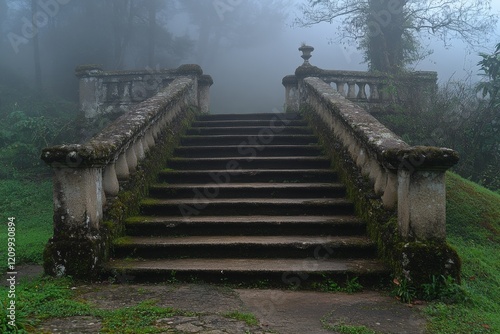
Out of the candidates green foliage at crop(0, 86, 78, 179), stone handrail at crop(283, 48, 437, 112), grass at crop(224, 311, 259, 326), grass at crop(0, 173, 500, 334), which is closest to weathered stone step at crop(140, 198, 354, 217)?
grass at crop(0, 173, 500, 334)

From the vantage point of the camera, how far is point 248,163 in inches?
280

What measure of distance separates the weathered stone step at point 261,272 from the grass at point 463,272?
0.19 meters

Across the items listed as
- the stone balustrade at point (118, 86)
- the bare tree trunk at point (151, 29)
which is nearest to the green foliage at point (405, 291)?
the stone balustrade at point (118, 86)

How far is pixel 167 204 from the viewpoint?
571cm

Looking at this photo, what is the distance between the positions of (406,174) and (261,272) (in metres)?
1.58

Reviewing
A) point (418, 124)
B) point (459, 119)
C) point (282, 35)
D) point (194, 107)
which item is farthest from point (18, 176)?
point (282, 35)

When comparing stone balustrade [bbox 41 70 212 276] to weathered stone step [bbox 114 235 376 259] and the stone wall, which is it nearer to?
weathered stone step [bbox 114 235 376 259]

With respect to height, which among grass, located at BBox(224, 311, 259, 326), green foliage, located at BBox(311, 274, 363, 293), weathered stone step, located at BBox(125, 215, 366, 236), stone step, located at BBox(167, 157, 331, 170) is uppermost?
stone step, located at BBox(167, 157, 331, 170)

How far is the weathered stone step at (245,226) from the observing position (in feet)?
17.1

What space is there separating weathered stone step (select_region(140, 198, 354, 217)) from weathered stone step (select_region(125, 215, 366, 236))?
1.03 feet

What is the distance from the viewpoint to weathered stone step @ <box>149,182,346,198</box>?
19.9 feet

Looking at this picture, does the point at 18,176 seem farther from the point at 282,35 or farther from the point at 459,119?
the point at 282,35

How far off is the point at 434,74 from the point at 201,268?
8.22 m

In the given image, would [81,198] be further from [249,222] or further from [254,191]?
[254,191]
